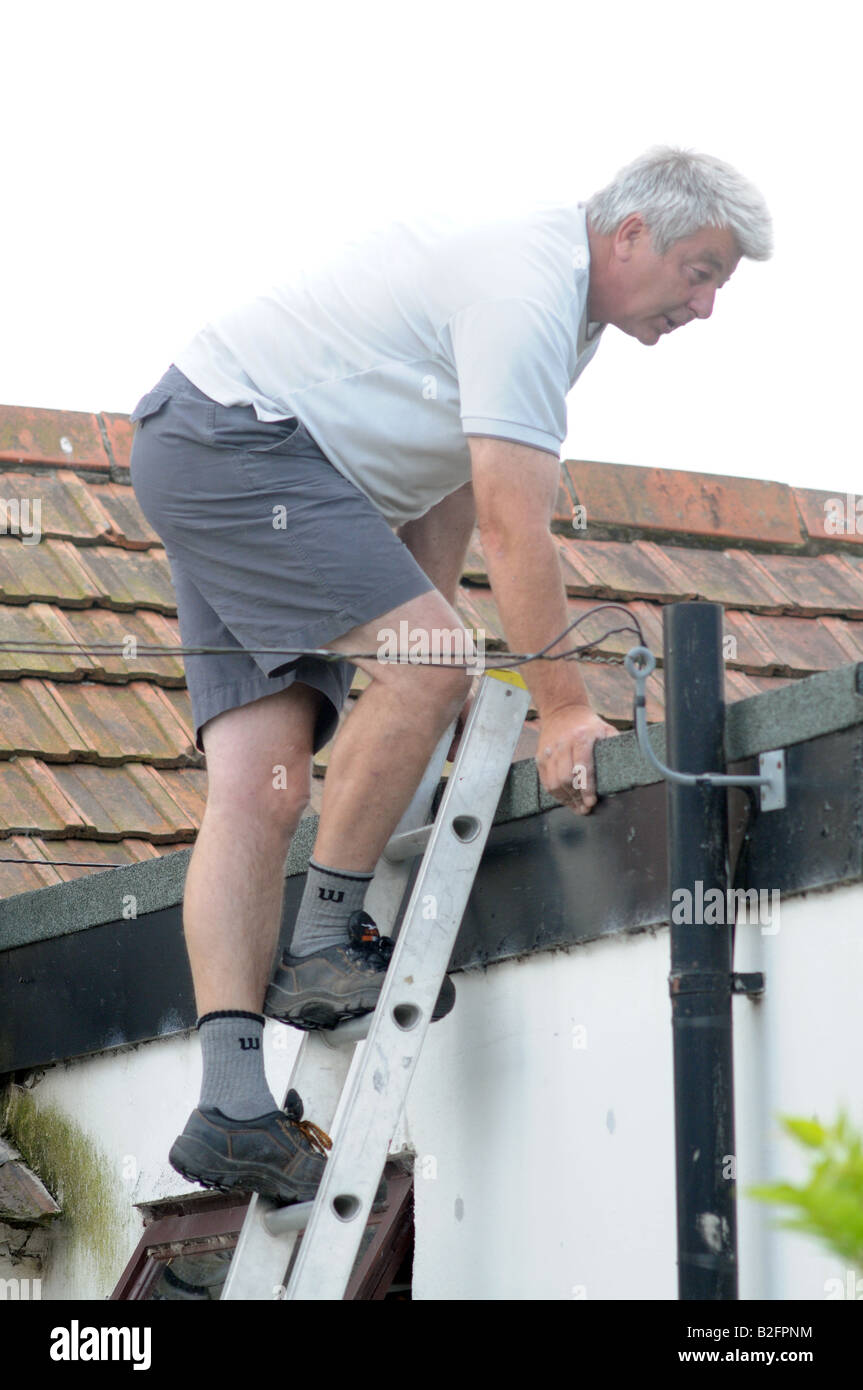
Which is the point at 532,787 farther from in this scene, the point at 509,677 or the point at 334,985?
the point at 334,985

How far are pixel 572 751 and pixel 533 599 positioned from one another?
0.75 ft

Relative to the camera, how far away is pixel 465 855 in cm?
263

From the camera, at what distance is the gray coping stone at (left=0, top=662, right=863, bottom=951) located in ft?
7.42

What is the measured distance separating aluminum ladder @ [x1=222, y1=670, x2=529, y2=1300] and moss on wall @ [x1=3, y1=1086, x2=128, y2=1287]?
3.00 ft

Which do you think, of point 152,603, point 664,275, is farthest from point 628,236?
point 152,603

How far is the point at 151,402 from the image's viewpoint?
2.80 meters

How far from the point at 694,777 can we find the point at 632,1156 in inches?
21.2

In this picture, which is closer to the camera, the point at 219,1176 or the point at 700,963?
the point at 700,963

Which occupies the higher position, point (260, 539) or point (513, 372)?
point (513, 372)

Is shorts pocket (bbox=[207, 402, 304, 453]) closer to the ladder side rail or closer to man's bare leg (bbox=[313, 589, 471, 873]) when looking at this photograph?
man's bare leg (bbox=[313, 589, 471, 873])

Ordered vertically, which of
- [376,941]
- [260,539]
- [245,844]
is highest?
[260,539]

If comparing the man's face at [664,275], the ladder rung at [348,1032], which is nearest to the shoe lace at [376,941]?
the ladder rung at [348,1032]

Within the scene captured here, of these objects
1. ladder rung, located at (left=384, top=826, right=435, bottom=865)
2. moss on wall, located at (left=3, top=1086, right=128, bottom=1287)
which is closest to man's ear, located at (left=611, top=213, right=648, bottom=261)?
ladder rung, located at (left=384, top=826, right=435, bottom=865)
